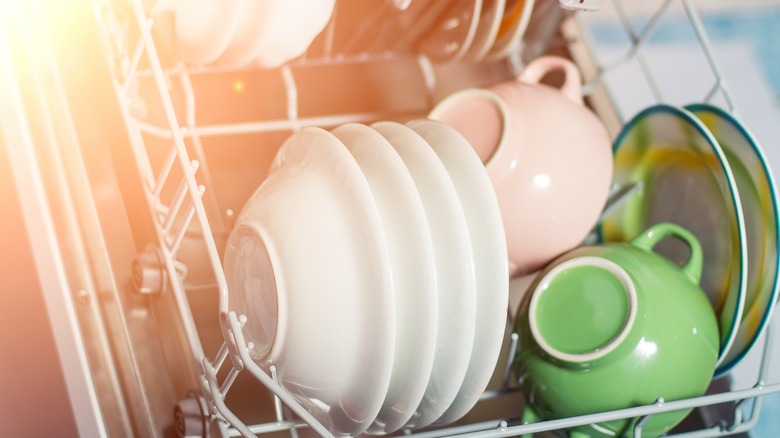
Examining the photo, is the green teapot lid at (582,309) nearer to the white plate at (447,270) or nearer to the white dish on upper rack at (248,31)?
the white plate at (447,270)

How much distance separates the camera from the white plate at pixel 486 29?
0.65 metres

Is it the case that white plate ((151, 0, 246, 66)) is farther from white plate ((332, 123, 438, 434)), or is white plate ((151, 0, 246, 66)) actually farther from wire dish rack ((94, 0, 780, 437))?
white plate ((332, 123, 438, 434))

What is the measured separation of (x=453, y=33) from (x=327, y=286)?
1.25ft

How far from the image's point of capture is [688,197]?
0.68 m

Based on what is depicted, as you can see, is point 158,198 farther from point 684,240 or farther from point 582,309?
point 684,240

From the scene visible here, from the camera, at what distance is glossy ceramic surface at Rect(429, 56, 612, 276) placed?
22.9 inches

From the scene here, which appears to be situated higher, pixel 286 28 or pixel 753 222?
pixel 286 28

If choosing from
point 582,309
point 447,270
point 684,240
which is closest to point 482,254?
point 447,270

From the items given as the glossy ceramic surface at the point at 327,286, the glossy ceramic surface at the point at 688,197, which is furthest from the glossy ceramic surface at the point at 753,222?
the glossy ceramic surface at the point at 327,286

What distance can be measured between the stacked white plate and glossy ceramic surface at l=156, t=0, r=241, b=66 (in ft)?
0.43

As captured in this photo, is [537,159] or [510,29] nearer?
[537,159]

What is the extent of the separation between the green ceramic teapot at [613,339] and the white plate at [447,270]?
12 centimetres

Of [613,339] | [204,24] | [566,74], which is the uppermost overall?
[204,24]

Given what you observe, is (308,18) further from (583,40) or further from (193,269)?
(583,40)
